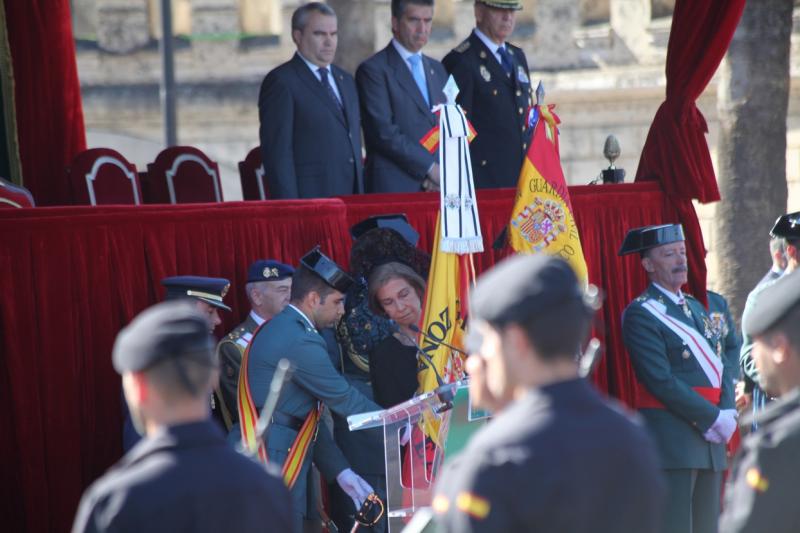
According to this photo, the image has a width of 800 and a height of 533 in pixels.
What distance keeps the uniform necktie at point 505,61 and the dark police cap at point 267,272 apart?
2.44 m

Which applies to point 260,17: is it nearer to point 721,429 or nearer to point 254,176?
point 254,176

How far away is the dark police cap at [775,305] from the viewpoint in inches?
135

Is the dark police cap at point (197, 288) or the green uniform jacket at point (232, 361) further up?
the dark police cap at point (197, 288)

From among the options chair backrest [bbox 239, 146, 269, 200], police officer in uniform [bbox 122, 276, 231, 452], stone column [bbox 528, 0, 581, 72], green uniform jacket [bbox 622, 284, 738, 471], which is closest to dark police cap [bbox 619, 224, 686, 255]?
green uniform jacket [bbox 622, 284, 738, 471]

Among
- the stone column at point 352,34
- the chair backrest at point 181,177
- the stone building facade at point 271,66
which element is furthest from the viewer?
the stone building facade at point 271,66

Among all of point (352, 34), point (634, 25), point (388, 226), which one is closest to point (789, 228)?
point (388, 226)

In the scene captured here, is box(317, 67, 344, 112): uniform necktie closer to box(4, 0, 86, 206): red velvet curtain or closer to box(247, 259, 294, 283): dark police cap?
box(247, 259, 294, 283): dark police cap

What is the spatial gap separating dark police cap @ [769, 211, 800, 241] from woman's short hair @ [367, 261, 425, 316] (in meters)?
1.72

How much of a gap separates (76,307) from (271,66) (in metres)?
15.5

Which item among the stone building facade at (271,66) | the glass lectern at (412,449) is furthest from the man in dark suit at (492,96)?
the stone building facade at (271,66)

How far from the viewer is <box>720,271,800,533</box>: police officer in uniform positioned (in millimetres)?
3193

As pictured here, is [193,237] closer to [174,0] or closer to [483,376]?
[483,376]

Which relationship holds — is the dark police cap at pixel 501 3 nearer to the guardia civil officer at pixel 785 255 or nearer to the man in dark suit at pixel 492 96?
the man in dark suit at pixel 492 96

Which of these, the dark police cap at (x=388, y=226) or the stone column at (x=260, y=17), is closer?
the dark police cap at (x=388, y=226)
